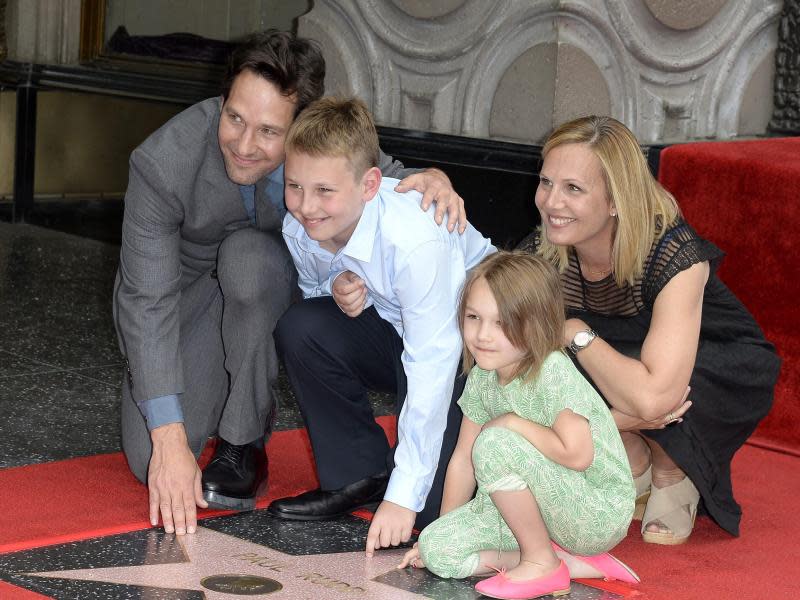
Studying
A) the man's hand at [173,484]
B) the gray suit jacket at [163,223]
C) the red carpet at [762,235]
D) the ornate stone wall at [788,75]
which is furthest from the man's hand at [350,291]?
the ornate stone wall at [788,75]

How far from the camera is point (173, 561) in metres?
1.95

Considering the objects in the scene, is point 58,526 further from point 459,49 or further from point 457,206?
point 459,49

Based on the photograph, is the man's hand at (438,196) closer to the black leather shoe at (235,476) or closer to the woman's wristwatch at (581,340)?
the woman's wristwatch at (581,340)

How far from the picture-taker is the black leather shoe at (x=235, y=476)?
2.22m

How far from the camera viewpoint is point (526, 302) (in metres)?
1.92

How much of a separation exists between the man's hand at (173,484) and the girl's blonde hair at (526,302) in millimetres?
544

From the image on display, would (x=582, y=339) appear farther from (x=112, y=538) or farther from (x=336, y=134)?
(x=112, y=538)

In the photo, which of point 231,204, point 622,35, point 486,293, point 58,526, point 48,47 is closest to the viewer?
point 486,293

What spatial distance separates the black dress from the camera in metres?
2.21

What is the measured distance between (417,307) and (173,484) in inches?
19.8

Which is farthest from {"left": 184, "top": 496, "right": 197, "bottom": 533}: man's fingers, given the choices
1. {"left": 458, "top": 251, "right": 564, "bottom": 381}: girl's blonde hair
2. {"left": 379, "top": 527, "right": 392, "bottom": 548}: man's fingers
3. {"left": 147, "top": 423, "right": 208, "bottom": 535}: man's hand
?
{"left": 458, "top": 251, "right": 564, "bottom": 381}: girl's blonde hair

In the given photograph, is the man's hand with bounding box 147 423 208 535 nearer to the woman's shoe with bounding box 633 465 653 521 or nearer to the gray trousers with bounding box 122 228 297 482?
the gray trousers with bounding box 122 228 297 482

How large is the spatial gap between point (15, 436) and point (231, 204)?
72cm

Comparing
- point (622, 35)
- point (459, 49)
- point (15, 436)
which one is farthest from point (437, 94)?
point (15, 436)
